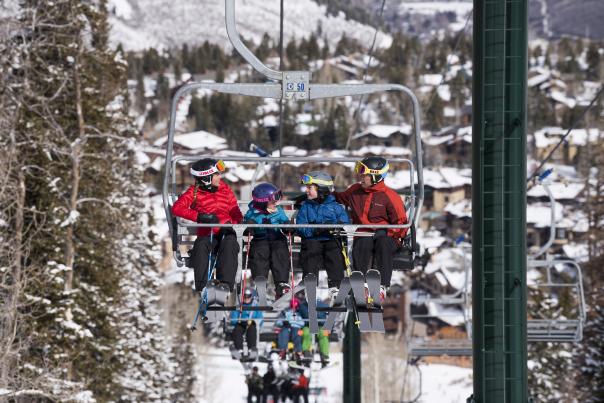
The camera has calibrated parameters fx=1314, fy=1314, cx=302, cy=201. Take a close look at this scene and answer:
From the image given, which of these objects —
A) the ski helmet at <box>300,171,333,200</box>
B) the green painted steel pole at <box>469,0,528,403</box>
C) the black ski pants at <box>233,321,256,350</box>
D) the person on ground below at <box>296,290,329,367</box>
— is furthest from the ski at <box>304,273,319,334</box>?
the person on ground below at <box>296,290,329,367</box>

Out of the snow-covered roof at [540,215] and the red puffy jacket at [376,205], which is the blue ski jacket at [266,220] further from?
the snow-covered roof at [540,215]

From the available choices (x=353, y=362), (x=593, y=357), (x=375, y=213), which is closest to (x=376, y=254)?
(x=375, y=213)

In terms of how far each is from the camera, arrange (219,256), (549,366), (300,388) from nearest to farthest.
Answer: (219,256) < (300,388) < (549,366)

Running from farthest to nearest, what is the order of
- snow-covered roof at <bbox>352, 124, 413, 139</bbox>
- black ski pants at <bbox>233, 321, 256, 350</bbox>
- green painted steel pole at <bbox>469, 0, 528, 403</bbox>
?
snow-covered roof at <bbox>352, 124, 413, 139</bbox> < black ski pants at <bbox>233, 321, 256, 350</bbox> < green painted steel pole at <bbox>469, 0, 528, 403</bbox>

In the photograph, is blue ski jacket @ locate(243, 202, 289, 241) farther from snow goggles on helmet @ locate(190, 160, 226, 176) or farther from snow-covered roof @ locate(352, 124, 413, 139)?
snow-covered roof @ locate(352, 124, 413, 139)

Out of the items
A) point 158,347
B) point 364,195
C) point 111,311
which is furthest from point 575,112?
point 364,195

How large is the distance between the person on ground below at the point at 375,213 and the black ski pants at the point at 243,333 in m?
6.41

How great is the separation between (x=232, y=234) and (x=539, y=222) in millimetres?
112847

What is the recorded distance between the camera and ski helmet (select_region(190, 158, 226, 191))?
9836mm

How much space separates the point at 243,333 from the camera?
1628 cm

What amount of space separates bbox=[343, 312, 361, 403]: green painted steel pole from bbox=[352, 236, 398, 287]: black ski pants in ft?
27.9

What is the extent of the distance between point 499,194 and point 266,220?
2.52m

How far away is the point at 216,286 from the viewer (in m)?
9.35

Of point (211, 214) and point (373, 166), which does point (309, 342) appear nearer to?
point (373, 166)
